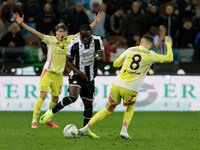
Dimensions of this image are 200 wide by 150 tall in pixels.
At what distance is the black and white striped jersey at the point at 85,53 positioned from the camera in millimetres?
9914

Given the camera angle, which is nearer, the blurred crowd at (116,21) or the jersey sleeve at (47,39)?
the jersey sleeve at (47,39)

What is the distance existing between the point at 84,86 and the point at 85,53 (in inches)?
25.1

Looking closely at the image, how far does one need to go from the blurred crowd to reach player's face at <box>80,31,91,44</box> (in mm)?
6564

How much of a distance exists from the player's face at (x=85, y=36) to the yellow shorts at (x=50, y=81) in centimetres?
173

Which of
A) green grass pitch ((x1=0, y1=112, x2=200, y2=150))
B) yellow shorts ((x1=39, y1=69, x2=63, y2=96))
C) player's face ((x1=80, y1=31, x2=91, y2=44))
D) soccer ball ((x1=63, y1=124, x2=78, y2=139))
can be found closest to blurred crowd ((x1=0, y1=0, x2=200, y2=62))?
green grass pitch ((x1=0, y1=112, x2=200, y2=150))

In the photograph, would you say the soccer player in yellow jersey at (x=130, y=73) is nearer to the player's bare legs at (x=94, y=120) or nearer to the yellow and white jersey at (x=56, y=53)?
the player's bare legs at (x=94, y=120)

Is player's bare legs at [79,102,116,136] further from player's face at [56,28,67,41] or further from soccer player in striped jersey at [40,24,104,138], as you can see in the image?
player's face at [56,28,67,41]

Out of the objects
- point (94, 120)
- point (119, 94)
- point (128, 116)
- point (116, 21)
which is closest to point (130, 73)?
point (119, 94)

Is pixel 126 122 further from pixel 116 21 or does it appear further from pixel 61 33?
pixel 116 21

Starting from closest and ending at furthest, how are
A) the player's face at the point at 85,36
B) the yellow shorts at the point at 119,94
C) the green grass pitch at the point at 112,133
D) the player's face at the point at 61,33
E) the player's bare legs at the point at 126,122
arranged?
1. the green grass pitch at the point at 112,133
2. the yellow shorts at the point at 119,94
3. the player's bare legs at the point at 126,122
4. the player's face at the point at 85,36
5. the player's face at the point at 61,33

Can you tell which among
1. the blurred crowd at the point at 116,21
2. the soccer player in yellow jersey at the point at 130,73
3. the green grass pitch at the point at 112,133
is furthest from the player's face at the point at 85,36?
the blurred crowd at the point at 116,21

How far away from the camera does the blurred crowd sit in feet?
55.3

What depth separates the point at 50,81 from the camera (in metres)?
11.3

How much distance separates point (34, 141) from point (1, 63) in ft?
22.4
